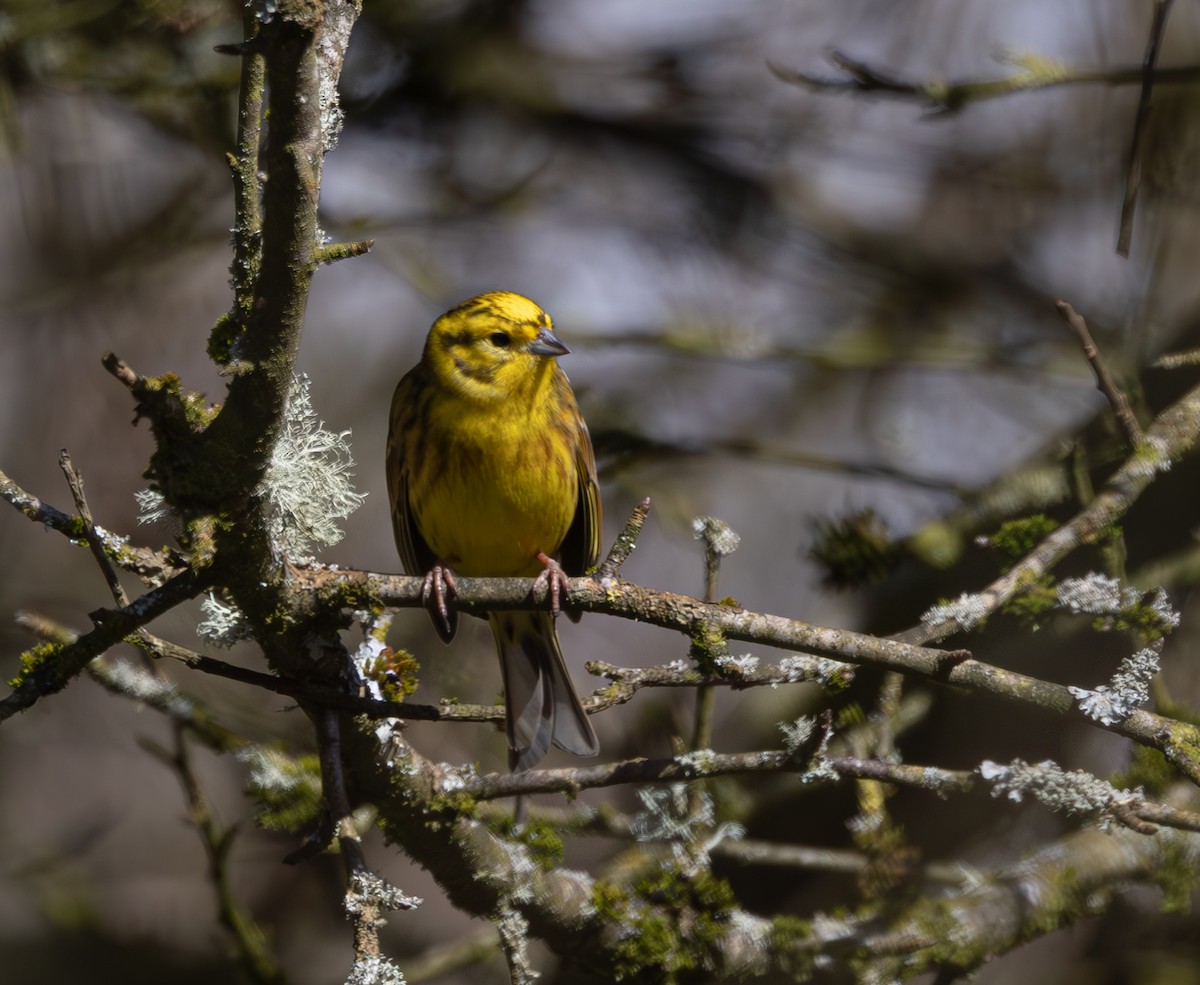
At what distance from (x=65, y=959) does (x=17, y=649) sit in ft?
4.20

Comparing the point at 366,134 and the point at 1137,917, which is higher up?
the point at 366,134

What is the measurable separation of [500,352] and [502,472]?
1.37 ft

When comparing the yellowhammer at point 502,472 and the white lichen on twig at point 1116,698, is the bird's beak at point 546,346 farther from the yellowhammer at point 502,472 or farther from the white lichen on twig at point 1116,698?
the white lichen on twig at point 1116,698

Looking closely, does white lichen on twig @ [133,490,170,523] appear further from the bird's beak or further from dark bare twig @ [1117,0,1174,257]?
dark bare twig @ [1117,0,1174,257]

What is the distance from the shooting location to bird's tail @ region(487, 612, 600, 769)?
11.1ft

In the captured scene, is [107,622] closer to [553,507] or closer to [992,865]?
[553,507]

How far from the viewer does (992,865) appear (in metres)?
4.19

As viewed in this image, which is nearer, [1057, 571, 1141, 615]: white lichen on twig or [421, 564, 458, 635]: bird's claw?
[421, 564, 458, 635]: bird's claw

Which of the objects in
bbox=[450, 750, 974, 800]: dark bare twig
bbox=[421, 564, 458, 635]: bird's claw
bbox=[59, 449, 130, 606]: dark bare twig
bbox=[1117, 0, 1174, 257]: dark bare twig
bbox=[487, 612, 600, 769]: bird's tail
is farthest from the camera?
bbox=[487, 612, 600, 769]: bird's tail

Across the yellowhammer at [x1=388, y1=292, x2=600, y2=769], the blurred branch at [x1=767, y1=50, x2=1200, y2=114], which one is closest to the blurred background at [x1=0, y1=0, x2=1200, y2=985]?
the blurred branch at [x1=767, y1=50, x2=1200, y2=114]

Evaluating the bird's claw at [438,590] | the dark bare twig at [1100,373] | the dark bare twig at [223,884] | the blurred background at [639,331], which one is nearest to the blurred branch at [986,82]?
the blurred background at [639,331]

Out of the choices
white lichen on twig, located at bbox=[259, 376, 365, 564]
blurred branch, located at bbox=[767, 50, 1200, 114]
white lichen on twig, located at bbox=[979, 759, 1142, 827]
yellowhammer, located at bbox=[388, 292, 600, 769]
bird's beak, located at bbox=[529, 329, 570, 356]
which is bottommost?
white lichen on twig, located at bbox=[979, 759, 1142, 827]

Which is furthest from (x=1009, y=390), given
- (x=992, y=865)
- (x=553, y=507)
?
(x=553, y=507)

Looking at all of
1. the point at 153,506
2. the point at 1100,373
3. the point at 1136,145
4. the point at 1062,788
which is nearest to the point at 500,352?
the point at 153,506
